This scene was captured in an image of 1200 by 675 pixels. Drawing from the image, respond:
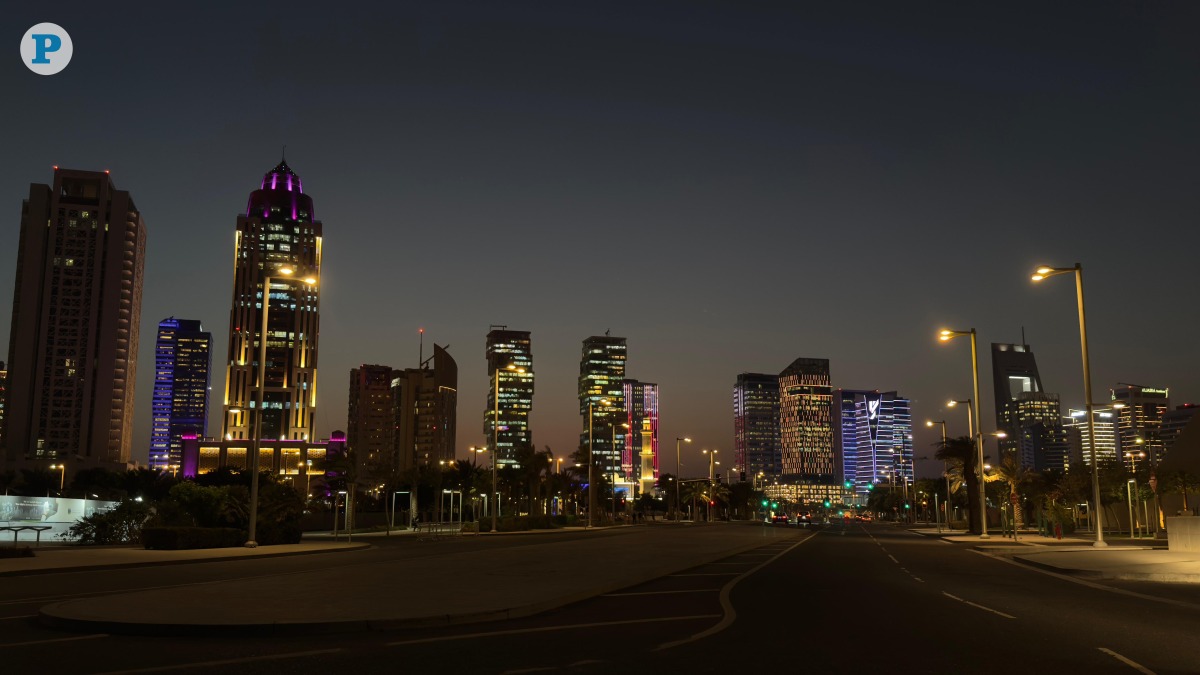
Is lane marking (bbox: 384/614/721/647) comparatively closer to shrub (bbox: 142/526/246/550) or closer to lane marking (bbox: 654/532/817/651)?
lane marking (bbox: 654/532/817/651)

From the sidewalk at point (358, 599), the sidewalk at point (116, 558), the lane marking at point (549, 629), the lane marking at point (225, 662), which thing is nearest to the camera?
the lane marking at point (225, 662)

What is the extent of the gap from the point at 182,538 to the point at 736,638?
26255mm

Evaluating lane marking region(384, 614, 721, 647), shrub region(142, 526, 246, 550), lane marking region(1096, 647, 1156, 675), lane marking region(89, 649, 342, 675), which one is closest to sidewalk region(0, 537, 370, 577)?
shrub region(142, 526, 246, 550)

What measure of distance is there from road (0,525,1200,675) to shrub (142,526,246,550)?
12119mm

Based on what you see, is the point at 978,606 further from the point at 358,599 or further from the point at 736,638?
the point at 358,599

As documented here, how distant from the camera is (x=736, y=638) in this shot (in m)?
12.0

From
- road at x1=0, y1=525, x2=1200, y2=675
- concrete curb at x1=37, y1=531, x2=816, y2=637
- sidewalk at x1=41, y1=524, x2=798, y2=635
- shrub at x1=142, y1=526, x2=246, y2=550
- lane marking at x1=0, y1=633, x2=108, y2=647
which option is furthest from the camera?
shrub at x1=142, y1=526, x2=246, y2=550

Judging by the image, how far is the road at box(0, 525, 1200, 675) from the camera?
991 cm

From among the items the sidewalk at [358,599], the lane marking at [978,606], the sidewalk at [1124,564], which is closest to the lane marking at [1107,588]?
the sidewalk at [1124,564]

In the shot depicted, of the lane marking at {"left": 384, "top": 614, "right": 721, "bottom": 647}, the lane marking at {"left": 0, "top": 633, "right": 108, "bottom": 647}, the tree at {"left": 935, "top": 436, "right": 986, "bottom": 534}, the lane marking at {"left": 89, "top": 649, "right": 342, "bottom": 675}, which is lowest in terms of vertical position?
the lane marking at {"left": 384, "top": 614, "right": 721, "bottom": 647}

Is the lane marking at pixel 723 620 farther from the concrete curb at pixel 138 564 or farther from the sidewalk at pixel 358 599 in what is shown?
the concrete curb at pixel 138 564

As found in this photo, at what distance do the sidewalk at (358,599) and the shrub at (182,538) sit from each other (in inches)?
436

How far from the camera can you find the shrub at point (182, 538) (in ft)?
105

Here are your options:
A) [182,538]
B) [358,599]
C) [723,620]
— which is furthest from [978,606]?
[182,538]
